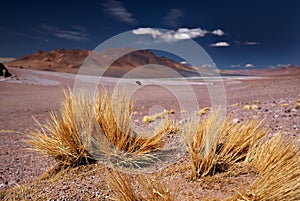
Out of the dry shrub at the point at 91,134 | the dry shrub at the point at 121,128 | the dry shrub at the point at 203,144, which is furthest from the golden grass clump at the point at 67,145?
the dry shrub at the point at 203,144

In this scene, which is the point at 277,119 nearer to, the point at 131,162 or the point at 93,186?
the point at 131,162

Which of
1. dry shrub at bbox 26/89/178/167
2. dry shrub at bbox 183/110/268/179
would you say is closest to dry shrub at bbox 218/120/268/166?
dry shrub at bbox 183/110/268/179

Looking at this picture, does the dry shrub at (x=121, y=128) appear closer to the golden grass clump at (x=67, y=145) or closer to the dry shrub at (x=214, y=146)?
the golden grass clump at (x=67, y=145)

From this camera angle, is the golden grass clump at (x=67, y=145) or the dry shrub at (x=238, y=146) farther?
the golden grass clump at (x=67, y=145)

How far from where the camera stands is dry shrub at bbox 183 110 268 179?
2529 mm

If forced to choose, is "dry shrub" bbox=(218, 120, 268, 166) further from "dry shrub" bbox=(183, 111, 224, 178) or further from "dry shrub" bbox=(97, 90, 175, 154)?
"dry shrub" bbox=(97, 90, 175, 154)

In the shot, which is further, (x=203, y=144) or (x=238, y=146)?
(x=238, y=146)

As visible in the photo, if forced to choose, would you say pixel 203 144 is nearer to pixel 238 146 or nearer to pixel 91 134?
pixel 238 146

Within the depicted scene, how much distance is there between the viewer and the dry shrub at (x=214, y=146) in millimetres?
2529

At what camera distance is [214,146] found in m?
2.61

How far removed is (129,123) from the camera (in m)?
3.10

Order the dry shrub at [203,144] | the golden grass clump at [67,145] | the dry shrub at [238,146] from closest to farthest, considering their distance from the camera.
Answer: the dry shrub at [203,144] → the dry shrub at [238,146] → the golden grass clump at [67,145]

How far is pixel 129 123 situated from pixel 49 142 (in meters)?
0.93

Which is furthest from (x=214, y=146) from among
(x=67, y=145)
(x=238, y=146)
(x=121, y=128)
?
(x=67, y=145)
